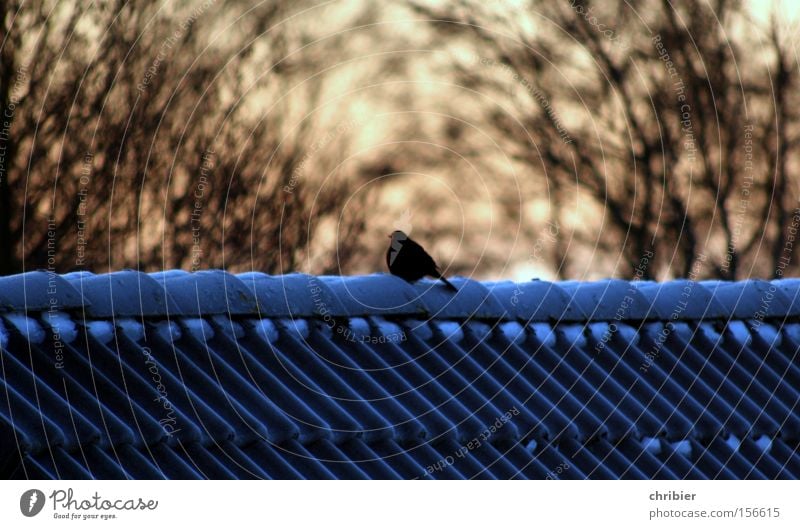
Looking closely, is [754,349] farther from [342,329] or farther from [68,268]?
[68,268]

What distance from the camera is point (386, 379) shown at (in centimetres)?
612

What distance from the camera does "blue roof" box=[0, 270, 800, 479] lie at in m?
4.96

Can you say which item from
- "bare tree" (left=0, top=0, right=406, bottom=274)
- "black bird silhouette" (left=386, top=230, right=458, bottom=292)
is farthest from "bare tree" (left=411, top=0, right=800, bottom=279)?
"black bird silhouette" (left=386, top=230, right=458, bottom=292)

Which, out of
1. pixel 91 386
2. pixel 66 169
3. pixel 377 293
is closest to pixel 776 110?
pixel 66 169

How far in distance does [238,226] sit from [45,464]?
1360 cm

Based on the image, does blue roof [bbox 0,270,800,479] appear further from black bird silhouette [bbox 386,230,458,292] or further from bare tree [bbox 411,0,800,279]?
bare tree [bbox 411,0,800,279]

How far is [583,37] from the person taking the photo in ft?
74.0
